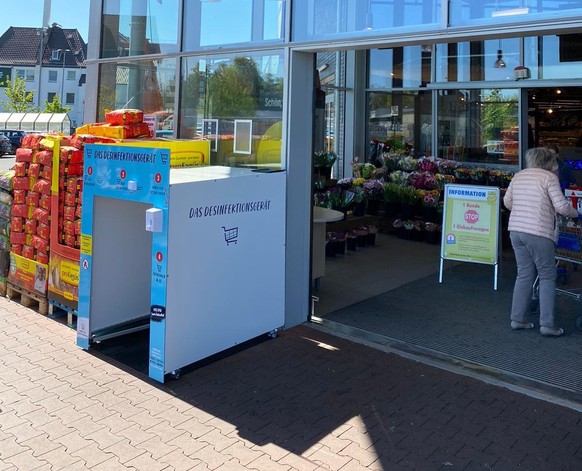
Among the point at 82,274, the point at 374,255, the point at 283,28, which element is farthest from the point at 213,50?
the point at 374,255

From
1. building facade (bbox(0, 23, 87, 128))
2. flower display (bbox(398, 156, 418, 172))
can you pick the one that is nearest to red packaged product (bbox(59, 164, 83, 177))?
flower display (bbox(398, 156, 418, 172))

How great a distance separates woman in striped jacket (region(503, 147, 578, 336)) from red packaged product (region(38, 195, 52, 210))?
448 centimetres

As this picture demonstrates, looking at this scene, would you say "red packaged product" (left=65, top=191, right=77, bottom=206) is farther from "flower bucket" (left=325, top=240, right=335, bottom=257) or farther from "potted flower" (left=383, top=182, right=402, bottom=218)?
"potted flower" (left=383, top=182, right=402, bottom=218)

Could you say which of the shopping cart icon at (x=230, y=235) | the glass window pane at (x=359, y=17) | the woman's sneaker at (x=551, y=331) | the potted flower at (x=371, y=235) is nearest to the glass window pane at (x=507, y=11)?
the glass window pane at (x=359, y=17)

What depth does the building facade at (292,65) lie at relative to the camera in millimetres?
4488

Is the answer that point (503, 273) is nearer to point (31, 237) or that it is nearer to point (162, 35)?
point (162, 35)

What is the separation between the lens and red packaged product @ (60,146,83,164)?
5.50 meters

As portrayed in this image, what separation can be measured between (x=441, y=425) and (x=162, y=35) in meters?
5.24

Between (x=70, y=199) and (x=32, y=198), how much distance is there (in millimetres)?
714

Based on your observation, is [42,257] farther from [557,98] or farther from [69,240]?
[557,98]

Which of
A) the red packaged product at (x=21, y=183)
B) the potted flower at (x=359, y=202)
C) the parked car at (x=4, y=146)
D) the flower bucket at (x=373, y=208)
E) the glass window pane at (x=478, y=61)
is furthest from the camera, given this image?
the parked car at (x=4, y=146)

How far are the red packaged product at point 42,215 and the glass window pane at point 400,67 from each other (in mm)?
9386

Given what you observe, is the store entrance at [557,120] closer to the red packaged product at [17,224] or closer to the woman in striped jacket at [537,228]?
the woman in striped jacket at [537,228]

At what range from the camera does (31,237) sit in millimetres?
6004
